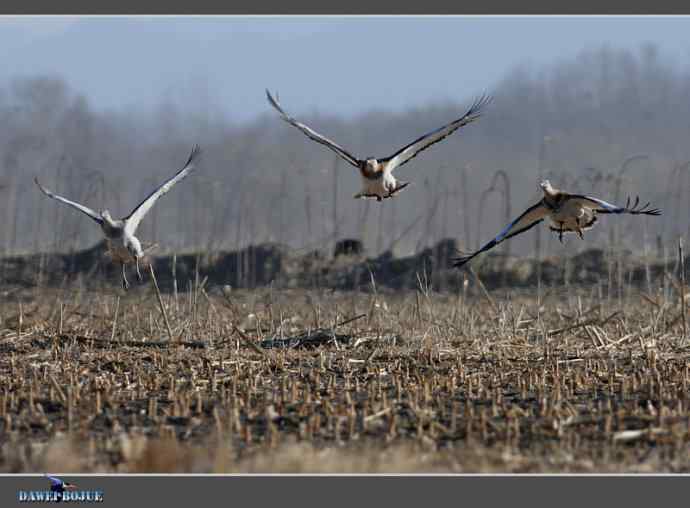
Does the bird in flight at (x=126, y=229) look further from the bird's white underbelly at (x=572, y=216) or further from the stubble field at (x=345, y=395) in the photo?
the bird's white underbelly at (x=572, y=216)

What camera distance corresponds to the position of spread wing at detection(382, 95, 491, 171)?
33.8 feet

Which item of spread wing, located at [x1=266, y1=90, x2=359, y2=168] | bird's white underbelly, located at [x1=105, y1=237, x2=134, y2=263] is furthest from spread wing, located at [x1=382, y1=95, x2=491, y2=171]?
bird's white underbelly, located at [x1=105, y1=237, x2=134, y2=263]

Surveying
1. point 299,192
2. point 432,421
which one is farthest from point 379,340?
point 299,192

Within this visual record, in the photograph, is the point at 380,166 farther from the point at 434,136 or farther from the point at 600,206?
the point at 600,206

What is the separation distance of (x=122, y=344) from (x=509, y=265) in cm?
1163

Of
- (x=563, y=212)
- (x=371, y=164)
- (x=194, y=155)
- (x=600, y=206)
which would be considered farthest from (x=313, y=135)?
(x=600, y=206)

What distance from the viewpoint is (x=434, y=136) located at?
10.8m

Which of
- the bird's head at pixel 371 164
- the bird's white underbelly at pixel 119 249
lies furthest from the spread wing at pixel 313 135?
the bird's white underbelly at pixel 119 249

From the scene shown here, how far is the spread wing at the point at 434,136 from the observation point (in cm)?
1029

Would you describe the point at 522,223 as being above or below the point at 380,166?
below

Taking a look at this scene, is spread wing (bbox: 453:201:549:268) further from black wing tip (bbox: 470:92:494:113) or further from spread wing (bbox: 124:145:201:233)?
spread wing (bbox: 124:145:201:233)

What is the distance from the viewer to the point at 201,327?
1205 cm

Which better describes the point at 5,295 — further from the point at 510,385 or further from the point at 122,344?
the point at 510,385
